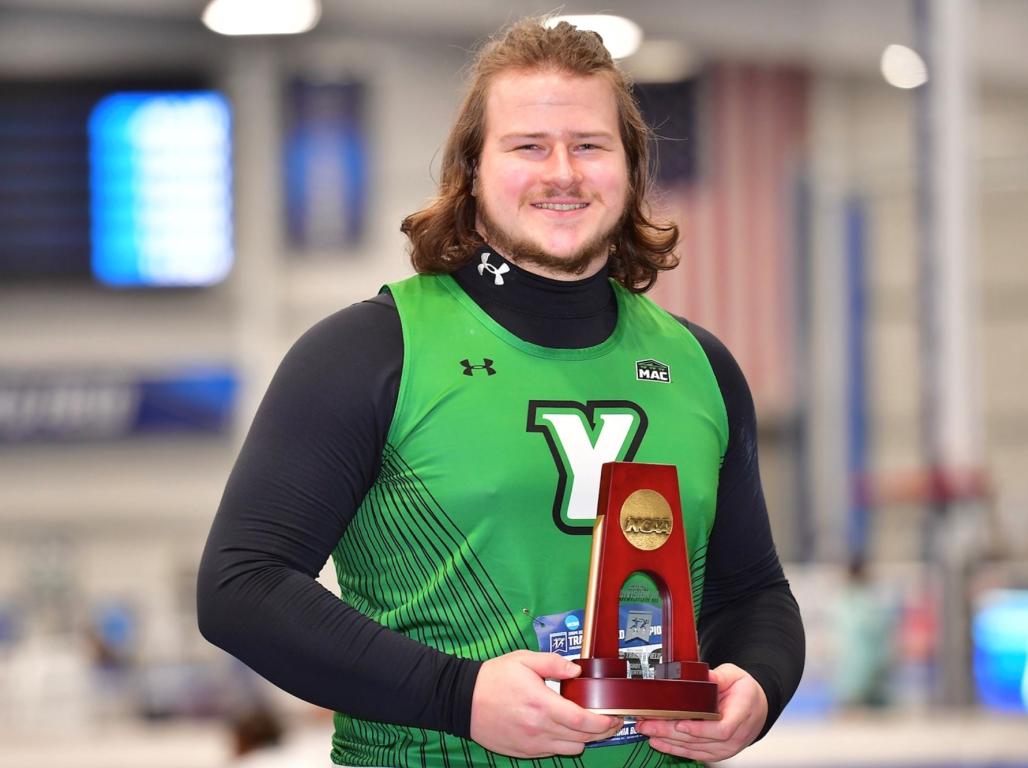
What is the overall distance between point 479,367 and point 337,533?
0.19 meters

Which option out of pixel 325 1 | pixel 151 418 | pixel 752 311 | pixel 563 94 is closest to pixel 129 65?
pixel 325 1

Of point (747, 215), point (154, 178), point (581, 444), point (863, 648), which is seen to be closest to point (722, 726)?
point (581, 444)

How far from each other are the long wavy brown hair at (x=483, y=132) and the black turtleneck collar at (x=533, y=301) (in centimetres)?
3

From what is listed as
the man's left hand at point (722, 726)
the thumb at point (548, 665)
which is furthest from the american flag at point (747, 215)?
the thumb at point (548, 665)

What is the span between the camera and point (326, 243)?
10.3 metres

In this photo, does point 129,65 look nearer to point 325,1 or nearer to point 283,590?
Answer: point 325,1

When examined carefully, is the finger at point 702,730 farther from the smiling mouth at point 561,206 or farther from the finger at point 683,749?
the smiling mouth at point 561,206

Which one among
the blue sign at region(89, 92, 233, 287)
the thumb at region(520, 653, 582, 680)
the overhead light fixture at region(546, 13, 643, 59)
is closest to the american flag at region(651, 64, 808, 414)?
the overhead light fixture at region(546, 13, 643, 59)

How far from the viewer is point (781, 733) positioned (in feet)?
19.3

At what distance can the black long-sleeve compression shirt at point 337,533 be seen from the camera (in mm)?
1296

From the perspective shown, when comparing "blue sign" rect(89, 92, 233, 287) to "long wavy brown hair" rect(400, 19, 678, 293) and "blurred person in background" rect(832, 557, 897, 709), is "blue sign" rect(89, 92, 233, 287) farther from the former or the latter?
"long wavy brown hair" rect(400, 19, 678, 293)

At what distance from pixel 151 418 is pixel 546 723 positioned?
30.0 feet

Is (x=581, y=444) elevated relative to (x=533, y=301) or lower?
lower

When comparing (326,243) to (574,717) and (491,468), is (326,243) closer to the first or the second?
(491,468)
